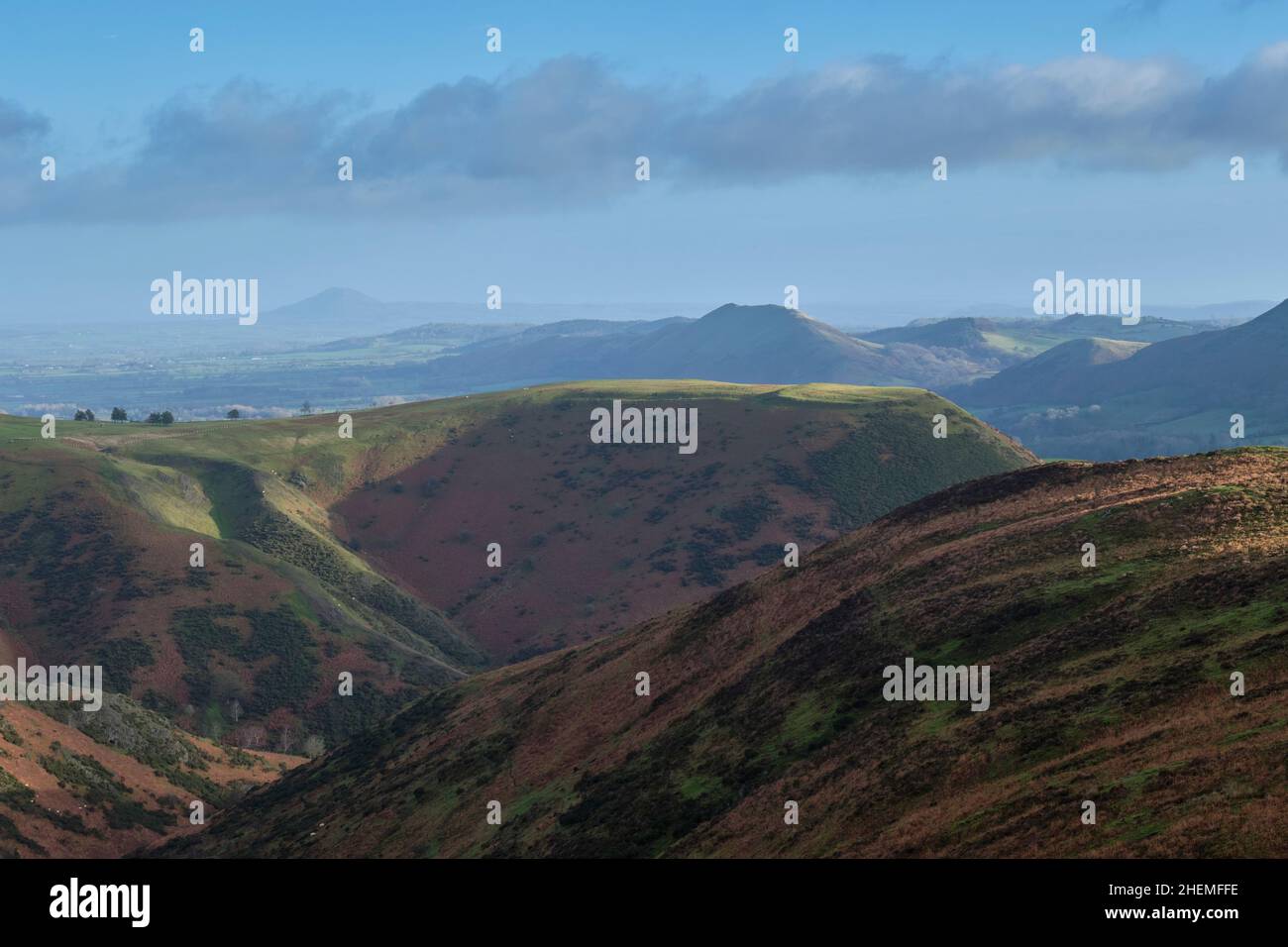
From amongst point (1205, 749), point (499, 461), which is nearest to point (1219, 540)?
point (1205, 749)

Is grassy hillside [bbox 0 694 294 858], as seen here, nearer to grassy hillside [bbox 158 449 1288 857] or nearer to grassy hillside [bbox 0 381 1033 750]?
grassy hillside [bbox 158 449 1288 857]

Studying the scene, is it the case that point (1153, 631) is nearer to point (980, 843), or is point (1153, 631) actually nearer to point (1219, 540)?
point (1219, 540)

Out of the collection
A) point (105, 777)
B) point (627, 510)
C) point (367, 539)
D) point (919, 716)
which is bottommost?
point (105, 777)

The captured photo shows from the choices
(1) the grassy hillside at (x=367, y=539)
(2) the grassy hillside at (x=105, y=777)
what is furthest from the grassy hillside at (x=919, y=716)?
(1) the grassy hillside at (x=367, y=539)

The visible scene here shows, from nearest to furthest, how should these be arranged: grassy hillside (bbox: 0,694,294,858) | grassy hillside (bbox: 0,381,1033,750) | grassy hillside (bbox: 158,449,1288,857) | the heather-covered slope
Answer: grassy hillside (bbox: 158,449,1288,857) → grassy hillside (bbox: 0,694,294,858) → grassy hillside (bbox: 0,381,1033,750) → the heather-covered slope

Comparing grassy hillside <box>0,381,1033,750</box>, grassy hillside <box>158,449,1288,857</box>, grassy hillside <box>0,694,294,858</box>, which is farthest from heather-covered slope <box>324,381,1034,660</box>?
grassy hillside <box>158,449,1288,857</box>

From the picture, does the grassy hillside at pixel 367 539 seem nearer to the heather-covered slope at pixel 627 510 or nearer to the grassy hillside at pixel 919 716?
the heather-covered slope at pixel 627 510

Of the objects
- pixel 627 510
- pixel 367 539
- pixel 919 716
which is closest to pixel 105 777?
pixel 919 716

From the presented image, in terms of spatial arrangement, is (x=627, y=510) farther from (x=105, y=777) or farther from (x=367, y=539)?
(x=105, y=777)
